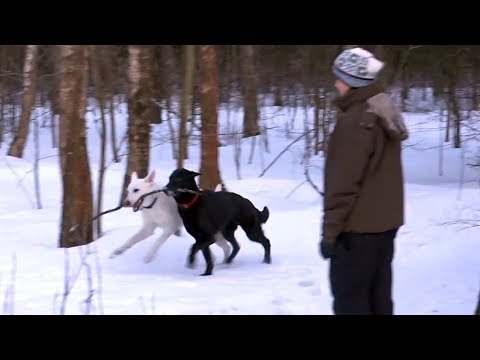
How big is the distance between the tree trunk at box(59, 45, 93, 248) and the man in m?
5.35

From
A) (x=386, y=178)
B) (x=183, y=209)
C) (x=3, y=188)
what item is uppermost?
(x=386, y=178)

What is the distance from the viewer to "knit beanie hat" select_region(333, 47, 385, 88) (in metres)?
4.40

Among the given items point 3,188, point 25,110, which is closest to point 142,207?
point 3,188

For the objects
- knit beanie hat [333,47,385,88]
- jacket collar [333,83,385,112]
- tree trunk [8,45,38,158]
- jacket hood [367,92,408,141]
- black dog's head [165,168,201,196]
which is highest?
knit beanie hat [333,47,385,88]

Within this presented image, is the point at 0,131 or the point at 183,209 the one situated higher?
the point at 183,209

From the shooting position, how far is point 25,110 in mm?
20125

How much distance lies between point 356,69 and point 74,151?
566cm

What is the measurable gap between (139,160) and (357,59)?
798 cm

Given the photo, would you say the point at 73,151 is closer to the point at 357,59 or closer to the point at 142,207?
the point at 142,207

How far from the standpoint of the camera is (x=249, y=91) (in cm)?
2061

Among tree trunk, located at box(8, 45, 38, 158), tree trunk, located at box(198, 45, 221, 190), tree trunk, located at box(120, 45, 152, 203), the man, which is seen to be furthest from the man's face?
tree trunk, located at box(8, 45, 38, 158)

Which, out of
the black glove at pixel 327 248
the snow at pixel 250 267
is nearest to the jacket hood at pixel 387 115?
the black glove at pixel 327 248

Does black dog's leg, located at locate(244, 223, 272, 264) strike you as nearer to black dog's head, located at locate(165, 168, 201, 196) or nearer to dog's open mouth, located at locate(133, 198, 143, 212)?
black dog's head, located at locate(165, 168, 201, 196)
